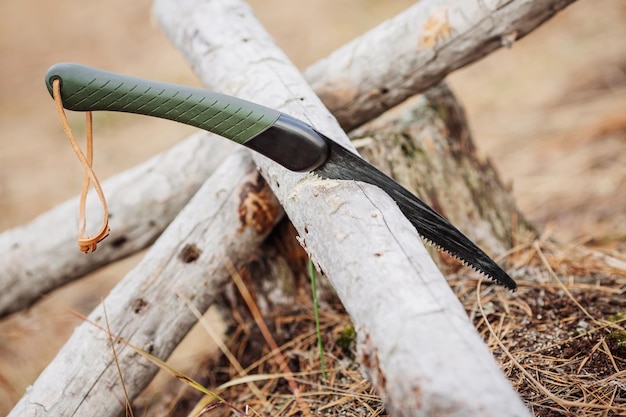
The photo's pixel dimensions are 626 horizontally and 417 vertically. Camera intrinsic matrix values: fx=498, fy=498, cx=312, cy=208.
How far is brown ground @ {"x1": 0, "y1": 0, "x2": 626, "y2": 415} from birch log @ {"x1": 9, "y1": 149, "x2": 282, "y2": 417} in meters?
0.59

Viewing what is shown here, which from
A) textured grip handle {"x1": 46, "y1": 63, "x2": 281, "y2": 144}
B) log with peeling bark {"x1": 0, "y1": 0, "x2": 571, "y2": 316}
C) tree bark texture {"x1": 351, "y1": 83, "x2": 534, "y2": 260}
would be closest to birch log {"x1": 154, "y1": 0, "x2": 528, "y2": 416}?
textured grip handle {"x1": 46, "y1": 63, "x2": 281, "y2": 144}

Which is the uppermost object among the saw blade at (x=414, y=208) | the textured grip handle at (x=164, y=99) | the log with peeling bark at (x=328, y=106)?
the textured grip handle at (x=164, y=99)

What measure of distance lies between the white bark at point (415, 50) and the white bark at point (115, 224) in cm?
55

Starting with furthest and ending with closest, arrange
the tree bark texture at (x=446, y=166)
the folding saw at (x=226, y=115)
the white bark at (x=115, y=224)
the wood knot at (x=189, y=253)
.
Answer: the white bark at (x=115, y=224) → the tree bark texture at (x=446, y=166) → the wood knot at (x=189, y=253) → the folding saw at (x=226, y=115)

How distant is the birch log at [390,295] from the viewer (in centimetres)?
88

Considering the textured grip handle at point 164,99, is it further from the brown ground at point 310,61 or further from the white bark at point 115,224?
the brown ground at point 310,61

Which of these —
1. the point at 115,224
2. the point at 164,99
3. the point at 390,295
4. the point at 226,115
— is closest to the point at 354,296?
the point at 390,295

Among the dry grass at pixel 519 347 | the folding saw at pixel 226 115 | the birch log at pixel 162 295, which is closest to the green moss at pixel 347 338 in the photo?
the dry grass at pixel 519 347

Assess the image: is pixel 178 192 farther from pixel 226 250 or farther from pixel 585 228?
pixel 585 228

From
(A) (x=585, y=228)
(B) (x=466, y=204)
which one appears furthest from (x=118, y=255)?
(A) (x=585, y=228)

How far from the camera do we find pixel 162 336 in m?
1.66

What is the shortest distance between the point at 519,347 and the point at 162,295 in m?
1.16

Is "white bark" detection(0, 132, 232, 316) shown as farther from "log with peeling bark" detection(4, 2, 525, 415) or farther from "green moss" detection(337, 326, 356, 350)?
"green moss" detection(337, 326, 356, 350)

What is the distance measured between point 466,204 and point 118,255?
5.26 ft
